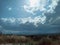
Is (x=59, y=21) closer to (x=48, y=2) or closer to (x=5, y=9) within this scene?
(x=48, y=2)

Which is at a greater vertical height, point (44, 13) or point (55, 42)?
point (44, 13)

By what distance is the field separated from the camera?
2471 millimetres

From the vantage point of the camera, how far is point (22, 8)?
8.29 feet

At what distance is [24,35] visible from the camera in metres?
2.51

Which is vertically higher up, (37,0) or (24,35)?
(37,0)

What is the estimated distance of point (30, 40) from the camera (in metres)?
2.50

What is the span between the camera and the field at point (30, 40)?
247cm

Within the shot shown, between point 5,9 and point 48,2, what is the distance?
0.49 metres

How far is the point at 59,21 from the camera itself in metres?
2.54

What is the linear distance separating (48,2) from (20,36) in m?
0.49

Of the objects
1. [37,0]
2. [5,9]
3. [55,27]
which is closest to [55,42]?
[55,27]

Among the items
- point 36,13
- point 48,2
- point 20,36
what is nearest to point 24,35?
point 20,36

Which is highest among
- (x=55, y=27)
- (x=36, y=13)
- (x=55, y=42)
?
(x=36, y=13)

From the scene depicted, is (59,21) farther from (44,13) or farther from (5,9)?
(5,9)
